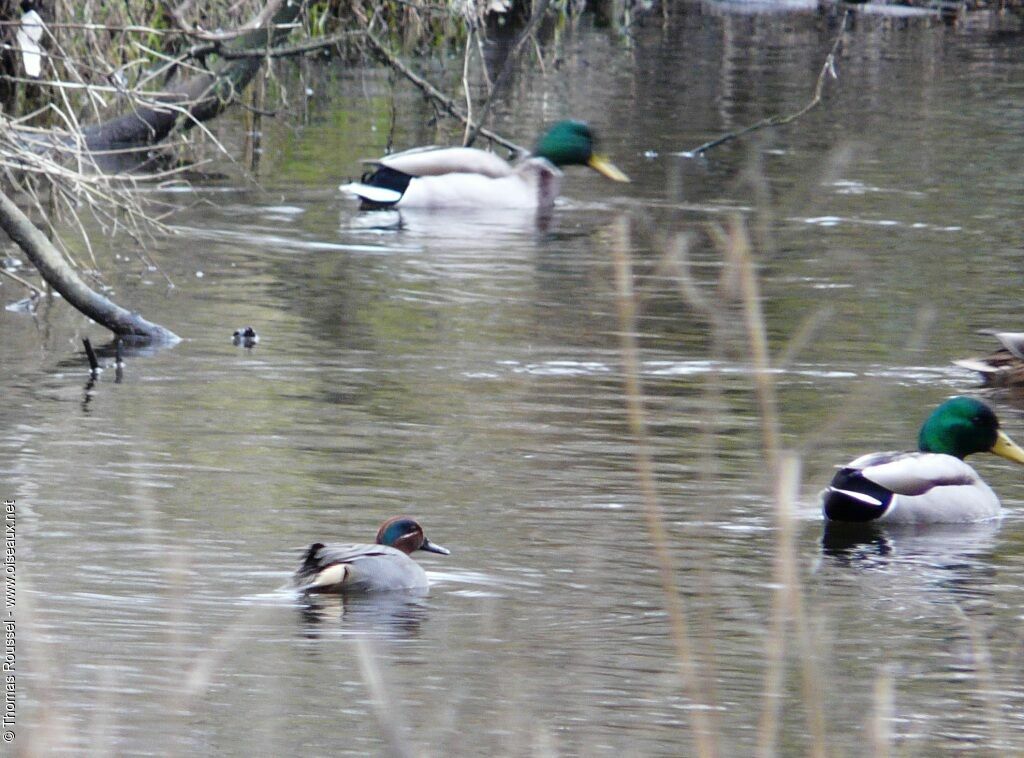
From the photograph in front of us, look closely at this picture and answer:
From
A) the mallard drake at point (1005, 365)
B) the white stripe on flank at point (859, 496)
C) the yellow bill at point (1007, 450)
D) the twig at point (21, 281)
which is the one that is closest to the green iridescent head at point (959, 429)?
the yellow bill at point (1007, 450)

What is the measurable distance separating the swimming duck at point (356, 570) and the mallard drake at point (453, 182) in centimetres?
1137

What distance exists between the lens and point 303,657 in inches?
280

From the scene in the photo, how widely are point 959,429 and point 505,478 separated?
2112 millimetres

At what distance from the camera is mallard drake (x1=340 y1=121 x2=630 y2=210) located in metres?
19.2

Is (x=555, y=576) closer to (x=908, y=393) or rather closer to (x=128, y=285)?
(x=908, y=393)

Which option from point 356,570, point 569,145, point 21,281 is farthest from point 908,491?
point 569,145

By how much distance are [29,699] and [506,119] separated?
817 inches

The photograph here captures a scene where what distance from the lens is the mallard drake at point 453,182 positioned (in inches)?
755

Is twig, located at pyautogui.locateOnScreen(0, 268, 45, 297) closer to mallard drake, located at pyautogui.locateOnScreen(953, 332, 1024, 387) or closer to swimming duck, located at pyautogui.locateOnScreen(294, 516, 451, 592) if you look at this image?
swimming duck, located at pyautogui.locateOnScreen(294, 516, 451, 592)

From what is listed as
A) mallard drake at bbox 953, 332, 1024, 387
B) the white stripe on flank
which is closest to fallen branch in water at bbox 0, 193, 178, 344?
the white stripe on flank

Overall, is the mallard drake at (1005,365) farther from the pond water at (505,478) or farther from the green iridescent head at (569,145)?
the green iridescent head at (569,145)

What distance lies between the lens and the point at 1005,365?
12016 mm

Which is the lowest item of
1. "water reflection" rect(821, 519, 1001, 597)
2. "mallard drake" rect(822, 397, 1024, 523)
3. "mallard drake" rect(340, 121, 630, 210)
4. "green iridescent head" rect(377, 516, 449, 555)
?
"water reflection" rect(821, 519, 1001, 597)

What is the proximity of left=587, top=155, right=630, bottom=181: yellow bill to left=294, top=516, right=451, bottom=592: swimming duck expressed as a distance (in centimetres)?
1303
